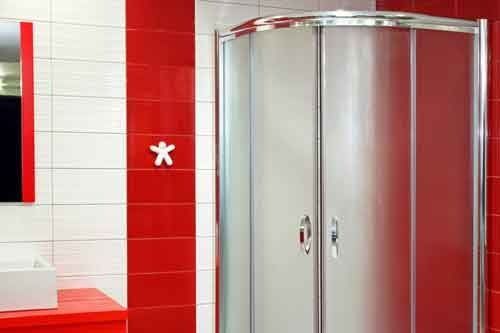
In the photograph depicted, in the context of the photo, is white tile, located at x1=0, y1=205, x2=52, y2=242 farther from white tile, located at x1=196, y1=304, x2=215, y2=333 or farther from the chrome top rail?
the chrome top rail

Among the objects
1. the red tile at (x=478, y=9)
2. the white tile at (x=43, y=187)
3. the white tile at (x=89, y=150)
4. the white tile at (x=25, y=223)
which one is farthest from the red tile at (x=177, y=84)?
the red tile at (x=478, y=9)

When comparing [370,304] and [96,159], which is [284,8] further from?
[370,304]

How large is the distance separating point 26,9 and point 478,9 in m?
2.03

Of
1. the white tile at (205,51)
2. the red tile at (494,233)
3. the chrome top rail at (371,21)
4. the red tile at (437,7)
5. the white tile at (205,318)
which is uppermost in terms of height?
the red tile at (437,7)

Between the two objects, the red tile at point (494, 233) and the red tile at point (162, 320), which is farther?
the red tile at point (162, 320)

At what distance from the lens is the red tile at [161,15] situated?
3.61 metres

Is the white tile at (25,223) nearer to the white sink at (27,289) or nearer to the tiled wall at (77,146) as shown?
the tiled wall at (77,146)

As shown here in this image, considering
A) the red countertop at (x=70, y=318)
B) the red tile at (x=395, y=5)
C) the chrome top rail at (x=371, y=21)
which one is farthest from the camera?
the red tile at (x=395, y=5)

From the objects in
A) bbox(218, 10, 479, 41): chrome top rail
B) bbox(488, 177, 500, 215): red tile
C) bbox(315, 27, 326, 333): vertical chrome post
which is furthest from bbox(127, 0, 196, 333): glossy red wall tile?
bbox(488, 177, 500, 215): red tile

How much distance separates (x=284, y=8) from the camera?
3.95m

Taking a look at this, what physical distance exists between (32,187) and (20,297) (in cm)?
65

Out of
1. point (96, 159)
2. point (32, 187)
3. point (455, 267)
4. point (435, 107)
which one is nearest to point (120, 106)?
point (96, 159)

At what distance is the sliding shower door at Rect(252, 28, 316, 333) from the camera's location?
3.40m

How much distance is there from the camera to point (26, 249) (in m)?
3.40
